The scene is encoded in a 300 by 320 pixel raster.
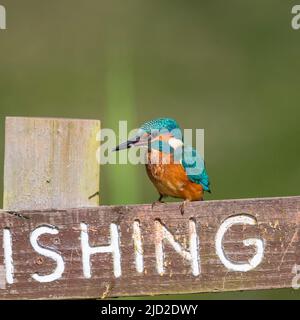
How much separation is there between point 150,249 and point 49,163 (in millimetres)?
233

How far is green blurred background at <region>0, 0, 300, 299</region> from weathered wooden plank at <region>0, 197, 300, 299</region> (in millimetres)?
1672

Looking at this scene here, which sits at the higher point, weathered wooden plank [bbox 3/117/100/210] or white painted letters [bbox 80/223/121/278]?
weathered wooden plank [bbox 3/117/100/210]

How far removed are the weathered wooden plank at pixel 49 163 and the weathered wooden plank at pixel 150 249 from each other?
0.10ft

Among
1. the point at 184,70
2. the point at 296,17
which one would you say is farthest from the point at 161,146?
the point at 184,70

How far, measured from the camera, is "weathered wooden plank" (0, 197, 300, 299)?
2.05 m

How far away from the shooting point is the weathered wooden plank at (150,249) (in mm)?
2047

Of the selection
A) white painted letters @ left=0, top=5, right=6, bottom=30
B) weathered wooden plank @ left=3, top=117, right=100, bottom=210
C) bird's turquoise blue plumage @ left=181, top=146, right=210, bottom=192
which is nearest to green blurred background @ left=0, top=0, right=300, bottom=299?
white painted letters @ left=0, top=5, right=6, bottom=30

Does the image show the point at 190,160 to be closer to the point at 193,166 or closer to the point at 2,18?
the point at 193,166

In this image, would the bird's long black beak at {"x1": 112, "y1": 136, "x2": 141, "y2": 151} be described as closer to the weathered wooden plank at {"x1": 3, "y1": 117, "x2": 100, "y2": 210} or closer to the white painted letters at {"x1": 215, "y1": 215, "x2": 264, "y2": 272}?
the weathered wooden plank at {"x1": 3, "y1": 117, "x2": 100, "y2": 210}

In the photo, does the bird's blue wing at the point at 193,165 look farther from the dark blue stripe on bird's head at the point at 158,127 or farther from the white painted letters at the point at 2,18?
the white painted letters at the point at 2,18

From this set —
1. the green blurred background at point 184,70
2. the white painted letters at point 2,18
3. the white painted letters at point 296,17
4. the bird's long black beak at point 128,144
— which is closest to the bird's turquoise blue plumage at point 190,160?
the bird's long black beak at point 128,144

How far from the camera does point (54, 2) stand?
4867 mm
